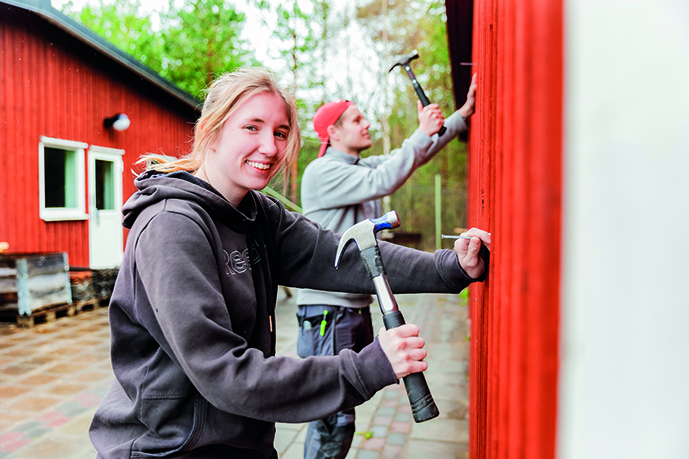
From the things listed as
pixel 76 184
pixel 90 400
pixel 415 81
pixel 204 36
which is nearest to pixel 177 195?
pixel 415 81

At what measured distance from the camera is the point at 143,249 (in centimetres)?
123

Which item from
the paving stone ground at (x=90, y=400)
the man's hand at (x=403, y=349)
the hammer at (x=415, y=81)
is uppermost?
the hammer at (x=415, y=81)

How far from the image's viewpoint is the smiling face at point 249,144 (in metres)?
1.53

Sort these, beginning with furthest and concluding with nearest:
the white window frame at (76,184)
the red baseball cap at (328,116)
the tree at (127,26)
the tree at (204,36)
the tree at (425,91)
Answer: the tree at (127,26) → the tree at (204,36) → the tree at (425,91) → the white window frame at (76,184) → the red baseball cap at (328,116)

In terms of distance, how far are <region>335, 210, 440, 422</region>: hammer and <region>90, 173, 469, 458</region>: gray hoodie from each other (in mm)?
77

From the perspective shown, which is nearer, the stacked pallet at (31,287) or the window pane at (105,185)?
the stacked pallet at (31,287)

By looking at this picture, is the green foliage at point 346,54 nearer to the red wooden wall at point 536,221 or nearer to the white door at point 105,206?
the white door at point 105,206

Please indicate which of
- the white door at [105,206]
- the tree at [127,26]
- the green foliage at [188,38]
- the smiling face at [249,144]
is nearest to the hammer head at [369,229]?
the smiling face at [249,144]

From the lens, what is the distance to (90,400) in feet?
14.8

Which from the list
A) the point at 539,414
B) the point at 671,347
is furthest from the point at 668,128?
the point at 539,414

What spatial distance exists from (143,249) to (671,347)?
1059 mm

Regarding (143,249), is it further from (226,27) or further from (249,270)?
(226,27)

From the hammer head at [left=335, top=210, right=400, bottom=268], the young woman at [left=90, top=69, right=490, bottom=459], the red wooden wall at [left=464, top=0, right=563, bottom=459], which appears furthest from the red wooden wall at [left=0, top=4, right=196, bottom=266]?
the red wooden wall at [left=464, top=0, right=563, bottom=459]

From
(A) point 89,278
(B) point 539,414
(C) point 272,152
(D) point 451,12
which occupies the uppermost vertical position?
(D) point 451,12
